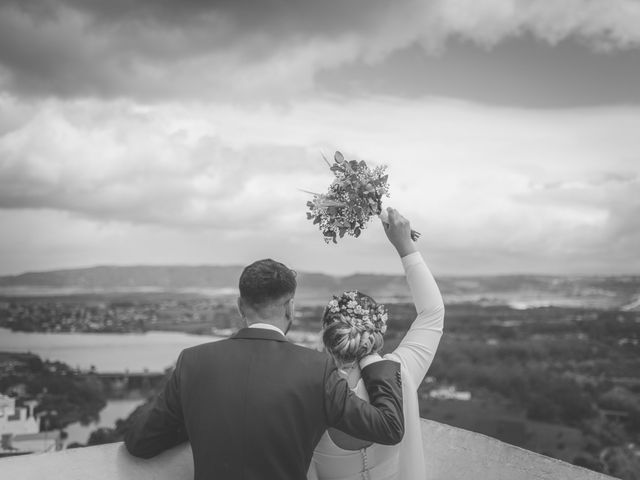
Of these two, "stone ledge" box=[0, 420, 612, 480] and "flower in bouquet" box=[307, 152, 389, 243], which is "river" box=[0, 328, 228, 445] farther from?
"flower in bouquet" box=[307, 152, 389, 243]

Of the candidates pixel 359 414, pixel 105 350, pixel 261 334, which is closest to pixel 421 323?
pixel 359 414

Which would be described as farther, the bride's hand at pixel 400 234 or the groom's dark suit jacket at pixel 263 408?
the bride's hand at pixel 400 234

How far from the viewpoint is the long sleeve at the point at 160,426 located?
72.0 inches

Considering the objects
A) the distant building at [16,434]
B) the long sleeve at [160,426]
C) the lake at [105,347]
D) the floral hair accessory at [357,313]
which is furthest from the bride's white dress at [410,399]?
the lake at [105,347]

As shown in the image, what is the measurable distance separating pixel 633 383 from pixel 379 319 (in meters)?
30.2

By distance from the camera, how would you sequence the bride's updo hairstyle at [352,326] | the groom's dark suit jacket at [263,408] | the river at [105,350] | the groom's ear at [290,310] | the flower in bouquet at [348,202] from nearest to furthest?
the groom's dark suit jacket at [263,408] < the groom's ear at [290,310] < the bride's updo hairstyle at [352,326] < the flower in bouquet at [348,202] < the river at [105,350]

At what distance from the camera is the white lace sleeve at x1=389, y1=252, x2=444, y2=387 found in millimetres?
2059

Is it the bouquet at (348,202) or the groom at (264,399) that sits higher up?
the bouquet at (348,202)

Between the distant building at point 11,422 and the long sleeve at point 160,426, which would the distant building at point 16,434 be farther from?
the long sleeve at point 160,426

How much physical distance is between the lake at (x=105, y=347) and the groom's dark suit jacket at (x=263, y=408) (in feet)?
43.5

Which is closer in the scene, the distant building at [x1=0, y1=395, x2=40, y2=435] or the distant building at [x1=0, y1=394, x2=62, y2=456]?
the distant building at [x1=0, y1=394, x2=62, y2=456]

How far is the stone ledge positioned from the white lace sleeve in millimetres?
790

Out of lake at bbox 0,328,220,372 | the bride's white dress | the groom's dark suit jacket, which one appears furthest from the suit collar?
lake at bbox 0,328,220,372

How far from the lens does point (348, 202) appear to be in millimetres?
2385
